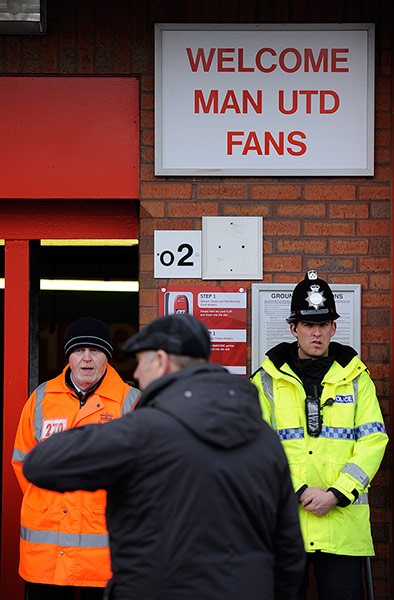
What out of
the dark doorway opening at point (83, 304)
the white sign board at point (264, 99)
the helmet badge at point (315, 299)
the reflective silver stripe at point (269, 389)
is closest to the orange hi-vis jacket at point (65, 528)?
the reflective silver stripe at point (269, 389)

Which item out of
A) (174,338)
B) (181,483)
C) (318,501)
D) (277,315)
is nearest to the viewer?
(181,483)

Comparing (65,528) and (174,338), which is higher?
(174,338)

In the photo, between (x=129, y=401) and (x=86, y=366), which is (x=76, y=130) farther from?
(x=129, y=401)

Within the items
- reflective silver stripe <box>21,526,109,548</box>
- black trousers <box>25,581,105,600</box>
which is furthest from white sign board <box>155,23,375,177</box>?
black trousers <box>25,581,105,600</box>

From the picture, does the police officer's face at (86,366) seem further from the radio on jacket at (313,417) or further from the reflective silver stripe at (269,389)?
the radio on jacket at (313,417)

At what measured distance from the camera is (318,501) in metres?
3.48

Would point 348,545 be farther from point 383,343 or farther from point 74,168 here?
point 74,168

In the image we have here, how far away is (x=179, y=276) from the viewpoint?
14.3 ft

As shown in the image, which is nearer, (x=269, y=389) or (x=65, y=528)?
(x=65, y=528)

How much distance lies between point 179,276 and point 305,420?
1165 millimetres

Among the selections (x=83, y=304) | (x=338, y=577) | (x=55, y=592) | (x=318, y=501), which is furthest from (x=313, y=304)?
(x=83, y=304)

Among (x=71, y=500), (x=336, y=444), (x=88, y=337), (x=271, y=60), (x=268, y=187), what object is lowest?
(x=71, y=500)

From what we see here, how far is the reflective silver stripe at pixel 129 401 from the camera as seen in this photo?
3715 millimetres

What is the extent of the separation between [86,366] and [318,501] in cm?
125
